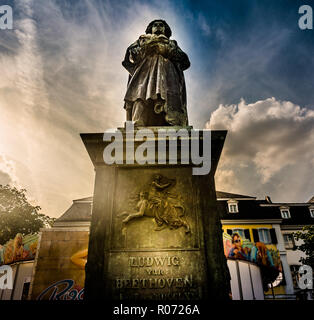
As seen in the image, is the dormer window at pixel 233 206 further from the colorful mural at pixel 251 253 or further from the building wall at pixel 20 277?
the building wall at pixel 20 277

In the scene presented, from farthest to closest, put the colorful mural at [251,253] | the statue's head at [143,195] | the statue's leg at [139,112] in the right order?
the colorful mural at [251,253]
the statue's leg at [139,112]
the statue's head at [143,195]

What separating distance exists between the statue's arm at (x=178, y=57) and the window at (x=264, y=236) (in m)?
29.8

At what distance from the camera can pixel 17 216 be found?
115 feet

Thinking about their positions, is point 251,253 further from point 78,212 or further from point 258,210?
point 258,210

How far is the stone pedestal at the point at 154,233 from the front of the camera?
329 cm

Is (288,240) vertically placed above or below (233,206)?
below

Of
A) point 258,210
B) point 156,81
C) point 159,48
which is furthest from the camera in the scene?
point 258,210

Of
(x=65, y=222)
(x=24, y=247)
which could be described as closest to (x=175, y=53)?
(x=24, y=247)

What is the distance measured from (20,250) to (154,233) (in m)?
16.8

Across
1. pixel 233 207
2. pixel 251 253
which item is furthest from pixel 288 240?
pixel 251 253

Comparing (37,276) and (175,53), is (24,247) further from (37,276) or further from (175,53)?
(175,53)

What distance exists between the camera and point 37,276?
48.6 ft

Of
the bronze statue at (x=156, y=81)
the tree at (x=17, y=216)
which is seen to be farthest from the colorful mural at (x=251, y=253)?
the tree at (x=17, y=216)

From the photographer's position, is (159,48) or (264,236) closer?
(159,48)
